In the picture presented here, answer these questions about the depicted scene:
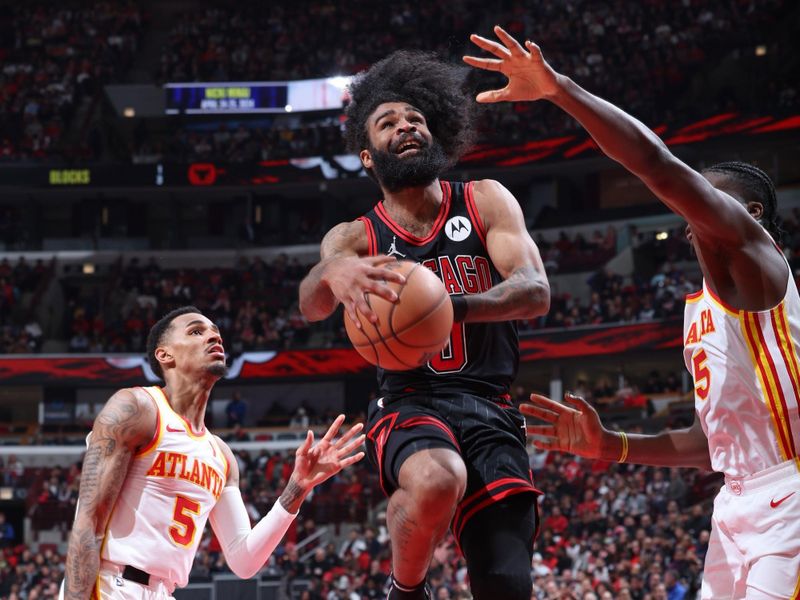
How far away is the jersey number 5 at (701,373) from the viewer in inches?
160

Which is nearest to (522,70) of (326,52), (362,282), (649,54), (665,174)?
(665,174)

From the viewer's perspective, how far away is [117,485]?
17.4ft

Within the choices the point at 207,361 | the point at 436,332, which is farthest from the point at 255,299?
the point at 436,332

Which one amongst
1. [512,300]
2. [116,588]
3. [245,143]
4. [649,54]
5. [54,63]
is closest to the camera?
[512,300]

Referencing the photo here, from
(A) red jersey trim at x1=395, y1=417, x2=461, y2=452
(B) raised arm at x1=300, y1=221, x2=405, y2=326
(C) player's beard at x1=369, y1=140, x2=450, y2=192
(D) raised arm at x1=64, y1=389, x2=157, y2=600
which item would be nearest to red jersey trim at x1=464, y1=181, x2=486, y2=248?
(C) player's beard at x1=369, y1=140, x2=450, y2=192

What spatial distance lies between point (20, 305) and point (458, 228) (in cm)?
2863

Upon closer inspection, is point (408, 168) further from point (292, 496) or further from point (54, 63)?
point (54, 63)

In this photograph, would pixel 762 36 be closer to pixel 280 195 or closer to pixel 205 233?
pixel 280 195

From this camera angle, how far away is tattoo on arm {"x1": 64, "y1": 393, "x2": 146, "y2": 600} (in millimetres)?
5098

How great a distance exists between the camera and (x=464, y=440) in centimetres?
421

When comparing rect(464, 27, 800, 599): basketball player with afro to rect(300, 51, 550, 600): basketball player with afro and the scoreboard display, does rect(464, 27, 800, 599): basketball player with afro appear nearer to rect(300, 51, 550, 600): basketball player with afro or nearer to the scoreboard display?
rect(300, 51, 550, 600): basketball player with afro

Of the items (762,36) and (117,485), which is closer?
(117,485)

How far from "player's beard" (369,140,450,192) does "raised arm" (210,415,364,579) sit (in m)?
1.61

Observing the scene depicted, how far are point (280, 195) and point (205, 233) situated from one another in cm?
297
